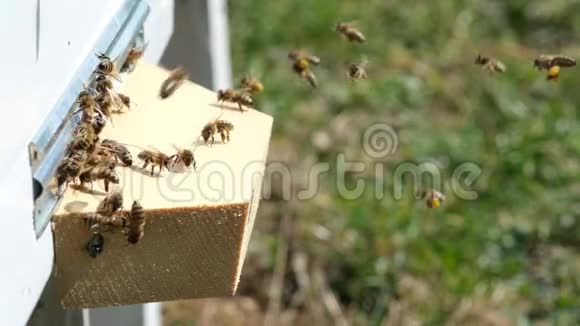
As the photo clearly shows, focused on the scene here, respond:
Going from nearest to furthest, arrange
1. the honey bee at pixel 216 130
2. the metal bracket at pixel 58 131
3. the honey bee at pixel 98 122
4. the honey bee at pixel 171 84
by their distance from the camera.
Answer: the metal bracket at pixel 58 131 → the honey bee at pixel 98 122 → the honey bee at pixel 216 130 → the honey bee at pixel 171 84

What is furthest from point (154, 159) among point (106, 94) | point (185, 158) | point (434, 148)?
point (434, 148)

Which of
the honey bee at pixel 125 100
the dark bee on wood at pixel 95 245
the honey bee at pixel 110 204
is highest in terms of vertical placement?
the honey bee at pixel 125 100

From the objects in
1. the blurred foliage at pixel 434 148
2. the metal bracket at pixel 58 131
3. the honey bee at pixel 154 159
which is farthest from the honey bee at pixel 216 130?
the blurred foliage at pixel 434 148

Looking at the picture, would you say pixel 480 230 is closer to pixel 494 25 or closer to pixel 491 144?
pixel 491 144

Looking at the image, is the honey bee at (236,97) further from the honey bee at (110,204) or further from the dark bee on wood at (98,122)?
the honey bee at (110,204)

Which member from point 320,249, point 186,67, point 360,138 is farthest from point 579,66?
point 186,67

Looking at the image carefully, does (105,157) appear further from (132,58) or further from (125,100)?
(132,58)

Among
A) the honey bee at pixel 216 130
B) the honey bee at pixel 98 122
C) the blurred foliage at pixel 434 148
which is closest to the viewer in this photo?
the honey bee at pixel 98 122
